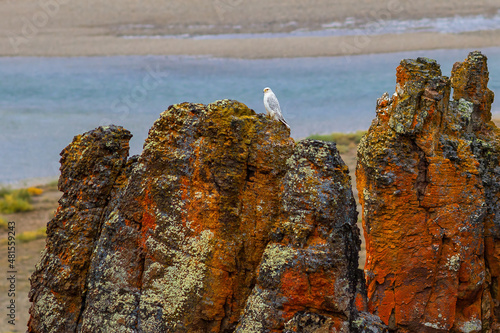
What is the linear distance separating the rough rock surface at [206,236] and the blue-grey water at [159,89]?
57.8 m

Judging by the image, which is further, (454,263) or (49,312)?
(454,263)

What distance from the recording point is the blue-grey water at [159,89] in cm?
7519

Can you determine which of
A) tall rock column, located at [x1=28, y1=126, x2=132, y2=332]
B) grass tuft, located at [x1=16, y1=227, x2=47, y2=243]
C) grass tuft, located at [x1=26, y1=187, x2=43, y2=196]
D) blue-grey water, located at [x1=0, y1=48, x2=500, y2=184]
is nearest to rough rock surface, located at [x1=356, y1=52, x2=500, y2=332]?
tall rock column, located at [x1=28, y1=126, x2=132, y2=332]

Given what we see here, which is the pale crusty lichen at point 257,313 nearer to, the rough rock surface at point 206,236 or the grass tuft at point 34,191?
the rough rock surface at point 206,236

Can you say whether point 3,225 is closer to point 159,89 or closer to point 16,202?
point 16,202

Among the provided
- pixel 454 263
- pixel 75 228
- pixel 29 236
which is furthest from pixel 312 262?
pixel 29 236

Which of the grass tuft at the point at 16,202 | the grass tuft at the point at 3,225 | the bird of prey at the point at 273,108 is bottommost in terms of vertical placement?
the bird of prey at the point at 273,108

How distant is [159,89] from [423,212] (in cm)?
6549

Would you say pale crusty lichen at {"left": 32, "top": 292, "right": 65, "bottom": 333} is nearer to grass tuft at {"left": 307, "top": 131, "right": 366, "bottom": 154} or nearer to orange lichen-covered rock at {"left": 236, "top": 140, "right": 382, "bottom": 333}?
orange lichen-covered rock at {"left": 236, "top": 140, "right": 382, "bottom": 333}

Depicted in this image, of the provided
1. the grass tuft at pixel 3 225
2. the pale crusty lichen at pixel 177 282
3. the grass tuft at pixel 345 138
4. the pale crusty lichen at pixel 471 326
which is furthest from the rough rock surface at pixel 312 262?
the grass tuft at pixel 345 138

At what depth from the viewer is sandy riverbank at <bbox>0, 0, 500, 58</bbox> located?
77.6m

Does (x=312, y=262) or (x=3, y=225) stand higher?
(x=3, y=225)

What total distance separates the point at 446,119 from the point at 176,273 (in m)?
7.36

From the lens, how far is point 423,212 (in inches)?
677
